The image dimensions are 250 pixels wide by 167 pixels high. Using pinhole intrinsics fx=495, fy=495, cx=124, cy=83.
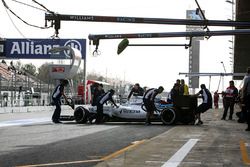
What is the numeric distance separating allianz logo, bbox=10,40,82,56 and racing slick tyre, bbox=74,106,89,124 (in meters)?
30.7

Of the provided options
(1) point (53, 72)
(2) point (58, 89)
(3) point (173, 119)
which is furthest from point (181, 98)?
(1) point (53, 72)

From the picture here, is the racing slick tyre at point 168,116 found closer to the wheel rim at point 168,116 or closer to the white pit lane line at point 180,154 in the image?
the wheel rim at point 168,116

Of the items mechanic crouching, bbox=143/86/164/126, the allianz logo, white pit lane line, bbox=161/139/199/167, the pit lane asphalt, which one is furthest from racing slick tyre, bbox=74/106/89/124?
the allianz logo

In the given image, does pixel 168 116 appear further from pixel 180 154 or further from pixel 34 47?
pixel 34 47

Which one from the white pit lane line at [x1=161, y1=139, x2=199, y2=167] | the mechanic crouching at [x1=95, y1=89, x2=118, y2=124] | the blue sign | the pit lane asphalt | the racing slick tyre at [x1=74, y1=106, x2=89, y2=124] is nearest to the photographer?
the white pit lane line at [x1=161, y1=139, x2=199, y2=167]

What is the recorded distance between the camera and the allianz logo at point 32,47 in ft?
163

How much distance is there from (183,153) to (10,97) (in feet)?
75.9

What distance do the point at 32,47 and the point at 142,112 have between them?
108 feet

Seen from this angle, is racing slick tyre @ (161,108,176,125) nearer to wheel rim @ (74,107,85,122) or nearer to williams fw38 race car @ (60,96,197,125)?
williams fw38 race car @ (60,96,197,125)

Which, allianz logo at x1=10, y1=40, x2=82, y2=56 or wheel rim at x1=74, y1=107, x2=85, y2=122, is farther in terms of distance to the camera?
allianz logo at x1=10, y1=40, x2=82, y2=56

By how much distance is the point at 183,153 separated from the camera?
9.96 metres

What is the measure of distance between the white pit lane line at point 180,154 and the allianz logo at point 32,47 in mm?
38142

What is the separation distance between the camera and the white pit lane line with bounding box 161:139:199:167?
340 inches

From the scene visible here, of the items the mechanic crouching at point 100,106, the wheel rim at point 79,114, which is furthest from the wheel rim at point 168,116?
the wheel rim at point 79,114
